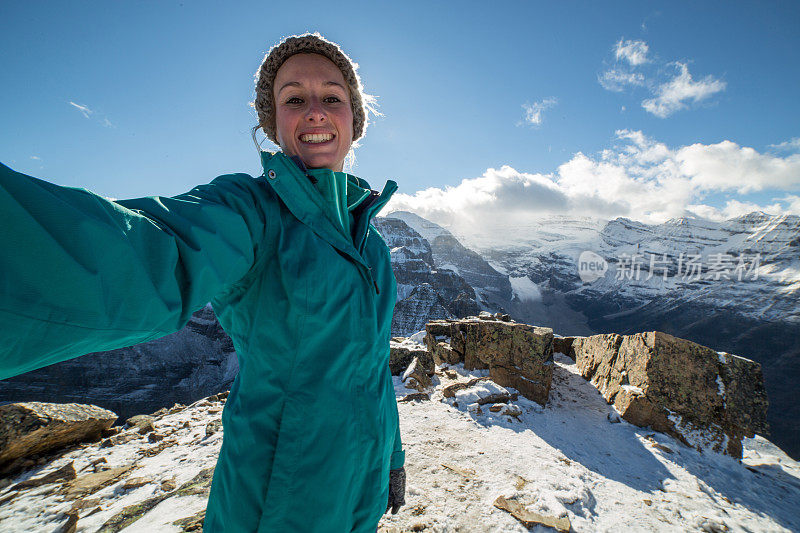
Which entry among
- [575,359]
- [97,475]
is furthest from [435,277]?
[97,475]

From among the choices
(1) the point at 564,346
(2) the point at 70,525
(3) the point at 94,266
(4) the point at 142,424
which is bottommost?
(4) the point at 142,424

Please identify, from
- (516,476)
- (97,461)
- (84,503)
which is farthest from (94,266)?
(97,461)

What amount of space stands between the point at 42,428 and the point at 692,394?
10.6m

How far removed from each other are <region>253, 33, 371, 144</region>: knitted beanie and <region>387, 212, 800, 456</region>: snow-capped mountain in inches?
2597

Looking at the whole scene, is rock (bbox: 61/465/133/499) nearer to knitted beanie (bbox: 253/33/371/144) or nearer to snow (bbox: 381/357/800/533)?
snow (bbox: 381/357/800/533)

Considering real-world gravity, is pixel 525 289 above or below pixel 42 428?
above

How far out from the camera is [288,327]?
106 centimetres

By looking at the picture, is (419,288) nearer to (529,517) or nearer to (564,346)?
(564,346)

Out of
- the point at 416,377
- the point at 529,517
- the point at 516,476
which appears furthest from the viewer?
the point at 416,377

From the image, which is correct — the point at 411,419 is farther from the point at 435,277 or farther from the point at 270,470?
the point at 435,277

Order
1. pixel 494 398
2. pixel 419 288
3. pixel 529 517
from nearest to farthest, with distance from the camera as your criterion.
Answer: pixel 529 517
pixel 494 398
pixel 419 288

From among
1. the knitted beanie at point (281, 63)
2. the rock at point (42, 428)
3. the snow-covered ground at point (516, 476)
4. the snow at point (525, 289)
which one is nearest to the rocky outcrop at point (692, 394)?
the snow-covered ground at point (516, 476)

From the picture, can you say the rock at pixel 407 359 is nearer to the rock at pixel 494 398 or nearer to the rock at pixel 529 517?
the rock at pixel 494 398

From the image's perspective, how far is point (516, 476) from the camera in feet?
11.5
